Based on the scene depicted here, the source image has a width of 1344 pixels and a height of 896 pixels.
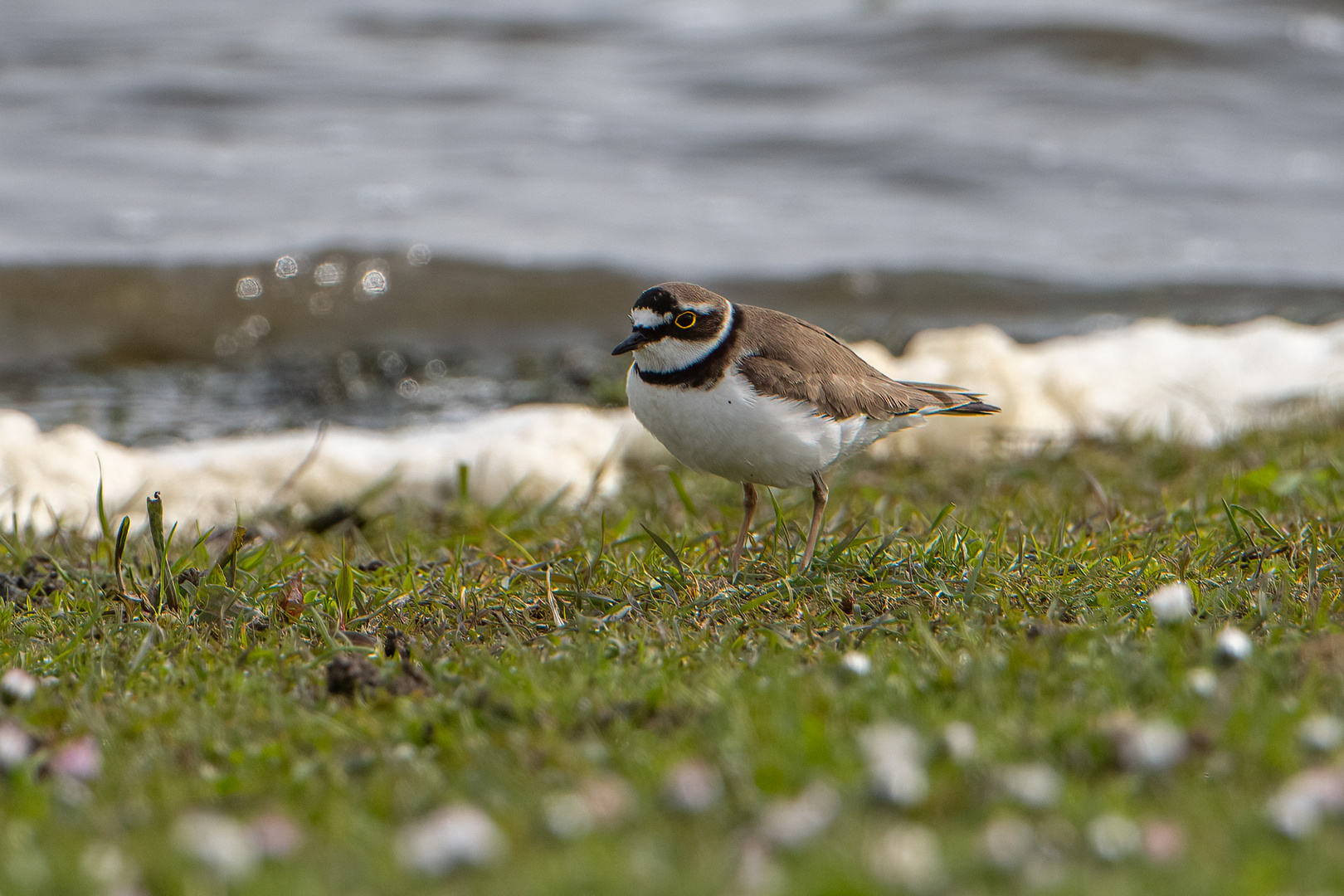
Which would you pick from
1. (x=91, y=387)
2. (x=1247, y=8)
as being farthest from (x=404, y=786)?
(x=1247, y=8)

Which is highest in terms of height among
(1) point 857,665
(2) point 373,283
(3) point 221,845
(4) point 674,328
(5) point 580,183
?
(4) point 674,328

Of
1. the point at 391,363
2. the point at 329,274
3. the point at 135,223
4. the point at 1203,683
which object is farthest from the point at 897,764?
the point at 135,223

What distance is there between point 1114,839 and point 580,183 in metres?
12.4

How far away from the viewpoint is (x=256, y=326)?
1080 centimetres

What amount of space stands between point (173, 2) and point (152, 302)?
11.9 meters

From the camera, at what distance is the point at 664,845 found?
81.0 inches

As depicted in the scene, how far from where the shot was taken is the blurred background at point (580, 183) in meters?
10.6

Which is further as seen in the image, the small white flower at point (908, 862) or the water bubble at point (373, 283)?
the water bubble at point (373, 283)

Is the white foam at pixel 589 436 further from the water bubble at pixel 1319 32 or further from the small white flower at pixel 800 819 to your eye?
the water bubble at pixel 1319 32

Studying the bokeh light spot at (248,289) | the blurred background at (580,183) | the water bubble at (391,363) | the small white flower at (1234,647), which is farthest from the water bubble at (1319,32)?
the small white flower at (1234,647)

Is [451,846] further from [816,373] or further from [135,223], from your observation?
[135,223]

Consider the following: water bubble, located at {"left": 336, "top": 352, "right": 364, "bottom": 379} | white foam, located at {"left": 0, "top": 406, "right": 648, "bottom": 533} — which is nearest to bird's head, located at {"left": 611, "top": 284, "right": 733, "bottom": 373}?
white foam, located at {"left": 0, "top": 406, "right": 648, "bottom": 533}

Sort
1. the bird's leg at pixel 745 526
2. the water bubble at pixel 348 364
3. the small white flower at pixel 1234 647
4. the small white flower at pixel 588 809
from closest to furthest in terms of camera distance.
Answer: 1. the small white flower at pixel 588 809
2. the small white flower at pixel 1234 647
3. the bird's leg at pixel 745 526
4. the water bubble at pixel 348 364

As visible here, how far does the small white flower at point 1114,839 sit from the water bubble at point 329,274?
10.0 m
